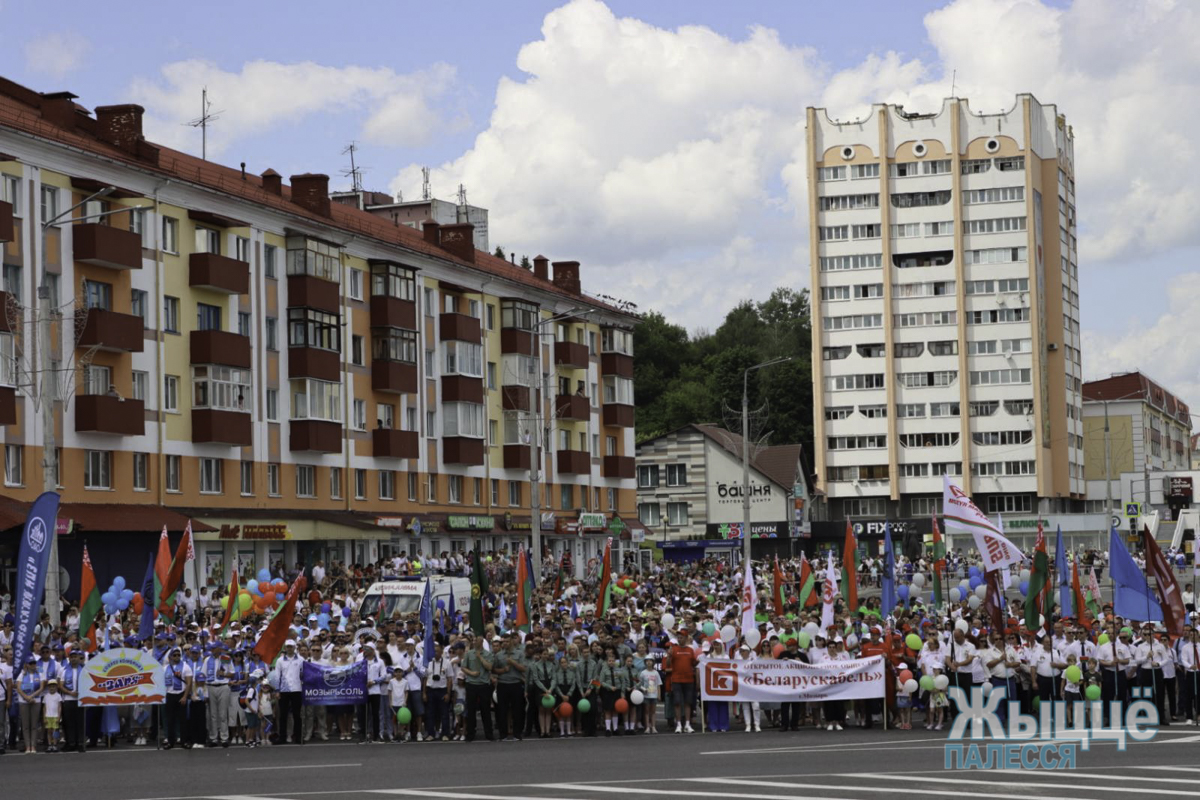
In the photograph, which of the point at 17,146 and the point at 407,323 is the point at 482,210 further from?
the point at 17,146

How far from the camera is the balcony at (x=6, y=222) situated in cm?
4607

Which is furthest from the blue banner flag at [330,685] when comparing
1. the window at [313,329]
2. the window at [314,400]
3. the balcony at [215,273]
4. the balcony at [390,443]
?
the balcony at [390,443]

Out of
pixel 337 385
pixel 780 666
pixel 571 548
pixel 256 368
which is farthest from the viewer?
pixel 571 548

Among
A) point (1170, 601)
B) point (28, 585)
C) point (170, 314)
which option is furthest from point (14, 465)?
point (1170, 601)

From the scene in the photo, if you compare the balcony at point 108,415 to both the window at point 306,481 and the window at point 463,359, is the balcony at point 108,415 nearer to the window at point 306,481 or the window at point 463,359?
the window at point 306,481

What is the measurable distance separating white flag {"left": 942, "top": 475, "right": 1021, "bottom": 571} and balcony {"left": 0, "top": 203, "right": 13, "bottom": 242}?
88.7ft

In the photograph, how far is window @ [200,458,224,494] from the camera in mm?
55469

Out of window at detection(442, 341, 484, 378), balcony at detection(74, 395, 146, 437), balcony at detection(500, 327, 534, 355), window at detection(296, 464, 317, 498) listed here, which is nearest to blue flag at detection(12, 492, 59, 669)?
balcony at detection(74, 395, 146, 437)

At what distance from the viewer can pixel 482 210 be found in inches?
3634

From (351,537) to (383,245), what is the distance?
37.7 ft

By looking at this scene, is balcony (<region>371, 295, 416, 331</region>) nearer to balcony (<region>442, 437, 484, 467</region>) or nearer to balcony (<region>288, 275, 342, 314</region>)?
balcony (<region>288, 275, 342, 314</region>)

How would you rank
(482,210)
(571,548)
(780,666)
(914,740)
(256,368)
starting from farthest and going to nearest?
(482,210) → (571,548) → (256,368) → (780,666) → (914,740)

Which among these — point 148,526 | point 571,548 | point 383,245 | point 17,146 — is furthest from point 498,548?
point 17,146

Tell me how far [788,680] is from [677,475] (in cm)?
7855
